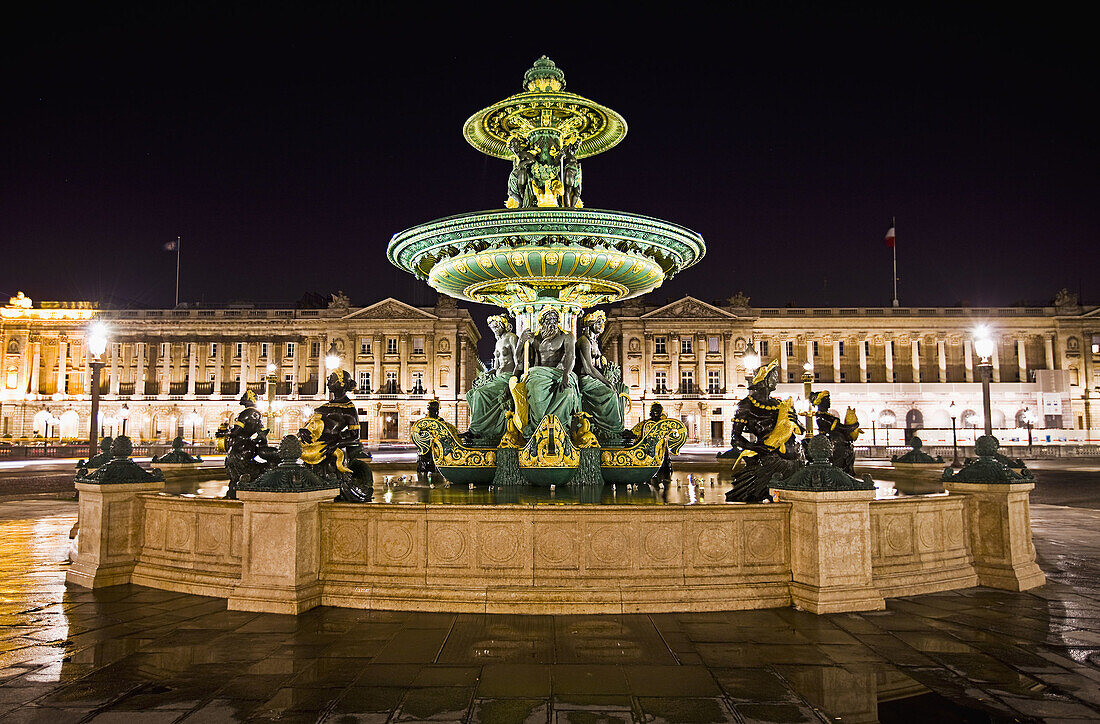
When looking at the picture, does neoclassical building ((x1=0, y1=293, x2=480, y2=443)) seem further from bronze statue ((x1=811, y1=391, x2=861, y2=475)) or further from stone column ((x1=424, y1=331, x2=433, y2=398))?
bronze statue ((x1=811, y1=391, x2=861, y2=475))

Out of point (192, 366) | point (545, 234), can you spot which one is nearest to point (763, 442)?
point (545, 234)

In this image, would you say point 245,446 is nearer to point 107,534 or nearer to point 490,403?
point 107,534

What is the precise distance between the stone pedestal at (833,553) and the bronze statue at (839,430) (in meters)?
1.70

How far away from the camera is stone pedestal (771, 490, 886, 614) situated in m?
5.25

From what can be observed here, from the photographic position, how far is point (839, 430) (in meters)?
7.57

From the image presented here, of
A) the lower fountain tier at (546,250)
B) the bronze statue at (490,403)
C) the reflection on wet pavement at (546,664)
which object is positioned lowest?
the reflection on wet pavement at (546,664)

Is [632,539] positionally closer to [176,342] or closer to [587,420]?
[587,420]

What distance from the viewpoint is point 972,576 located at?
20.2ft

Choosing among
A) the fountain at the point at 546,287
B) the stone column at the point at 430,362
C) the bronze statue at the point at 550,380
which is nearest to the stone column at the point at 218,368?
the stone column at the point at 430,362

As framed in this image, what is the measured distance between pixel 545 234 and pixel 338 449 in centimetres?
338

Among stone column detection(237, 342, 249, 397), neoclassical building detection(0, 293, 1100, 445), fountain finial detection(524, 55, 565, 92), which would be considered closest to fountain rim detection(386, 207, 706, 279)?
fountain finial detection(524, 55, 565, 92)

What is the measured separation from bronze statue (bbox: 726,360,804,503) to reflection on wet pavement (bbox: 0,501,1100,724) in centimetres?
134

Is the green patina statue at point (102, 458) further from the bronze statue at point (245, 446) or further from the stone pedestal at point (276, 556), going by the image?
the stone pedestal at point (276, 556)

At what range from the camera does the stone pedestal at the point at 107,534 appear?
6164 millimetres
